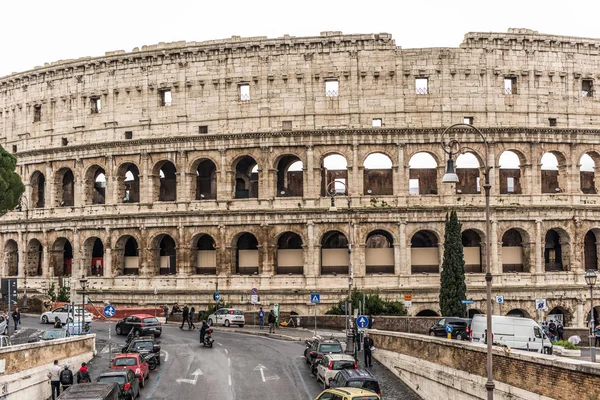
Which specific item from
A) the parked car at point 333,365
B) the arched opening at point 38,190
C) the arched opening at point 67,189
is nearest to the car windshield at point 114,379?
the parked car at point 333,365

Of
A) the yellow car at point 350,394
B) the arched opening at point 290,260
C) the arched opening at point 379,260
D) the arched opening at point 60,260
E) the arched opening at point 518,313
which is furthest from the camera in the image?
the arched opening at point 60,260

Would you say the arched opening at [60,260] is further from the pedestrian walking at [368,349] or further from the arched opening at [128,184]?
the pedestrian walking at [368,349]

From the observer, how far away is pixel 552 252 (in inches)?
2116

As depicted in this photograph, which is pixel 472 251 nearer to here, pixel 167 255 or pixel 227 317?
pixel 227 317

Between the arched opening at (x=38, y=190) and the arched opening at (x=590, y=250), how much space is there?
148ft

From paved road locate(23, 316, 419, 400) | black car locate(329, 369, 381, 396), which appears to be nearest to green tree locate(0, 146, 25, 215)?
paved road locate(23, 316, 419, 400)

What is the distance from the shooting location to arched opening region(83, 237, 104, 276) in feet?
186

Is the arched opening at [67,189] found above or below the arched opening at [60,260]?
above

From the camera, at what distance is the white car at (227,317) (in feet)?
156

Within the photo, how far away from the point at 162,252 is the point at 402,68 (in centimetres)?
2446

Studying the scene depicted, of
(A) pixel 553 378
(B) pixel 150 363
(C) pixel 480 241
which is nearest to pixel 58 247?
(B) pixel 150 363

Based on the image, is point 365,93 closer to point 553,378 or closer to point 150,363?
point 150,363

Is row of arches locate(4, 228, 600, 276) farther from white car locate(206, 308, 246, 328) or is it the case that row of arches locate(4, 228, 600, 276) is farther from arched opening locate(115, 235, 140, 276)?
white car locate(206, 308, 246, 328)

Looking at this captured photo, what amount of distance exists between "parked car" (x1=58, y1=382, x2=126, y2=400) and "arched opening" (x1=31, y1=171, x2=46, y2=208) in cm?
4311
